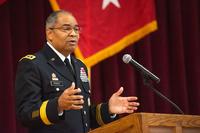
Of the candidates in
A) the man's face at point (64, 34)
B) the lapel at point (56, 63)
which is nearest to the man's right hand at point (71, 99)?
the lapel at point (56, 63)

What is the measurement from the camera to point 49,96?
2.78 metres

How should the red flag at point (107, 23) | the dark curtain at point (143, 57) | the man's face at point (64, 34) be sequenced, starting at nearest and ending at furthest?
the man's face at point (64, 34) → the dark curtain at point (143, 57) → the red flag at point (107, 23)

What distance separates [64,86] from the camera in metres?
2.85

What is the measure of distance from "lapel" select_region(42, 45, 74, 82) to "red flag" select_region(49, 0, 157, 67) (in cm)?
103

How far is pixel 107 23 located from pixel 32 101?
1.66 metres

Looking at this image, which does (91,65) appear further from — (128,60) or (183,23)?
(128,60)

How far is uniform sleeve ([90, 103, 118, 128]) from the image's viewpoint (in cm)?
289

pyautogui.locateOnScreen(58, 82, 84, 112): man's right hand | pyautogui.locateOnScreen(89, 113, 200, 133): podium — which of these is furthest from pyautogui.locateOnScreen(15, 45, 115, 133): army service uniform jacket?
pyautogui.locateOnScreen(89, 113, 200, 133): podium

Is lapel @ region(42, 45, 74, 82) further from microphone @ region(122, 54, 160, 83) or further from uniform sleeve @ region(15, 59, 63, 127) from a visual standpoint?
microphone @ region(122, 54, 160, 83)

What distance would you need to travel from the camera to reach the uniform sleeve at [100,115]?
2889 mm

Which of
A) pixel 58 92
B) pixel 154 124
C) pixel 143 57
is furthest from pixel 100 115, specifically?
pixel 143 57

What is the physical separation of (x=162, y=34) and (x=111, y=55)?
23.0 inches

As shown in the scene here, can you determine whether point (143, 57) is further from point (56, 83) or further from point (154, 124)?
point (154, 124)

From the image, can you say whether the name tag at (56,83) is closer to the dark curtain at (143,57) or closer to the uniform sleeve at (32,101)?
the uniform sleeve at (32,101)
